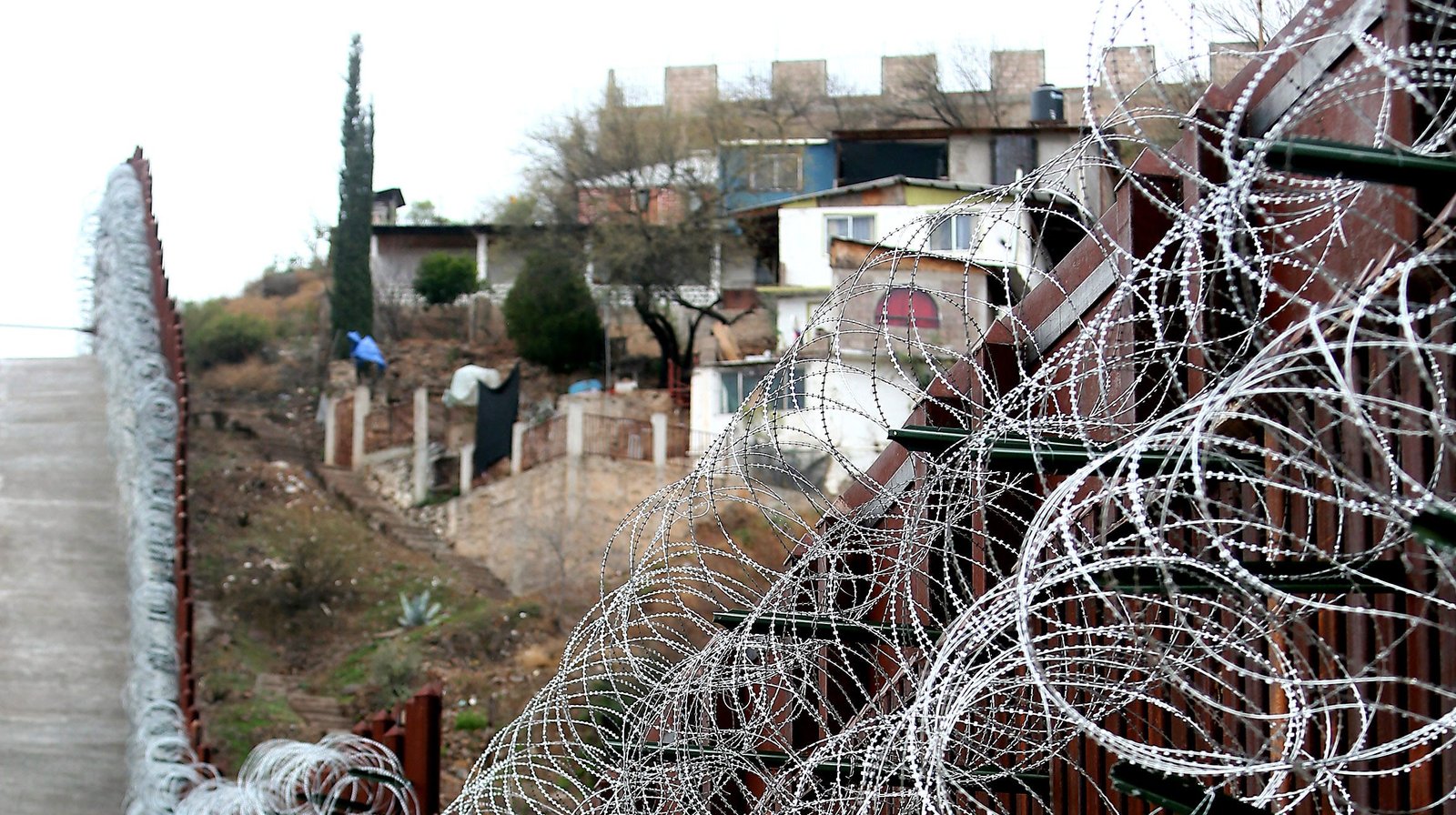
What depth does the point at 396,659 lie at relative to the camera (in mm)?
20297

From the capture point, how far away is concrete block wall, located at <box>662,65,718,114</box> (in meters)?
38.8

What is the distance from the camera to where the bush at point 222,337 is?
32.5 metres

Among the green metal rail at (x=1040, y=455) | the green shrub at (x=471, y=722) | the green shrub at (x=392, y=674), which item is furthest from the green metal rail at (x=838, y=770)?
the green shrub at (x=392, y=674)

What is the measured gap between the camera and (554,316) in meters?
31.3

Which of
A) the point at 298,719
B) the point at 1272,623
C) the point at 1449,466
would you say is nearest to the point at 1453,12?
the point at 1449,466

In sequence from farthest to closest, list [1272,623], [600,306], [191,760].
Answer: [600,306]
[191,760]
[1272,623]

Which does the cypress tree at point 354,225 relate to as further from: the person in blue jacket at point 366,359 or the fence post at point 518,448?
the fence post at point 518,448

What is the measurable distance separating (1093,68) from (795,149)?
3130cm

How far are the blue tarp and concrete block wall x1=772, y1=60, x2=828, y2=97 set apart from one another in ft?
40.8

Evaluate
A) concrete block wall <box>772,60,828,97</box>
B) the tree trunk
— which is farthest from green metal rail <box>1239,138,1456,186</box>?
concrete block wall <box>772,60,828,97</box>

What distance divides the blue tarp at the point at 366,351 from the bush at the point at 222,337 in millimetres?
3021

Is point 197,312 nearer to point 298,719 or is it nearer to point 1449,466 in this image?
point 298,719

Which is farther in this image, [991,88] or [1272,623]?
[991,88]

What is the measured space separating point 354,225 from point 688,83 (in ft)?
35.2
